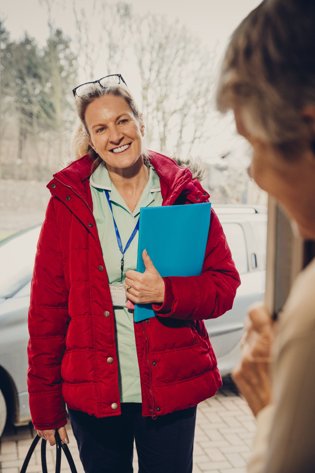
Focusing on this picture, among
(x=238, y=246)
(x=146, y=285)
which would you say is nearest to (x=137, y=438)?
(x=146, y=285)

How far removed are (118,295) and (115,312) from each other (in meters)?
0.07

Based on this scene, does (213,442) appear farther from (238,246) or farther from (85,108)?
(85,108)

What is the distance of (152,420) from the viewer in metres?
2.05

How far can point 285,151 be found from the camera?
2.61 feet

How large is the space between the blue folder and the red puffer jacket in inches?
1.9

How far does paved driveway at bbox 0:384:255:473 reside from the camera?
3766 millimetres

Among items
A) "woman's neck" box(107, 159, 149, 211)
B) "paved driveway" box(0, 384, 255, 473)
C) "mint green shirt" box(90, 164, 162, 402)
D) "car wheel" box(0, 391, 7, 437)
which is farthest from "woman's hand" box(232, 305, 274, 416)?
"car wheel" box(0, 391, 7, 437)

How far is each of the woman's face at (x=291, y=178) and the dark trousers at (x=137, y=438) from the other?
1413 millimetres

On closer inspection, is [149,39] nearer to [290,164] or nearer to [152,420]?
[152,420]

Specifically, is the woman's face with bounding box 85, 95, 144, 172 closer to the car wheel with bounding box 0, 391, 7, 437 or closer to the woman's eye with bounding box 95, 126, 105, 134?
the woman's eye with bounding box 95, 126, 105, 134

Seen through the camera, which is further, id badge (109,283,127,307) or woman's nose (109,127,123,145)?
woman's nose (109,127,123,145)

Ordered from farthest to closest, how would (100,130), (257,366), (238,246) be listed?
(238,246) < (100,130) < (257,366)

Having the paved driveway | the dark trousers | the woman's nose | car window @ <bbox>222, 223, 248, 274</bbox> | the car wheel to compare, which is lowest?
the paved driveway

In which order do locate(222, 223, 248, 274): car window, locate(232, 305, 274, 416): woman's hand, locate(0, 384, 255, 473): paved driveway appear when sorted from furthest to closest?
locate(222, 223, 248, 274): car window → locate(0, 384, 255, 473): paved driveway → locate(232, 305, 274, 416): woman's hand
